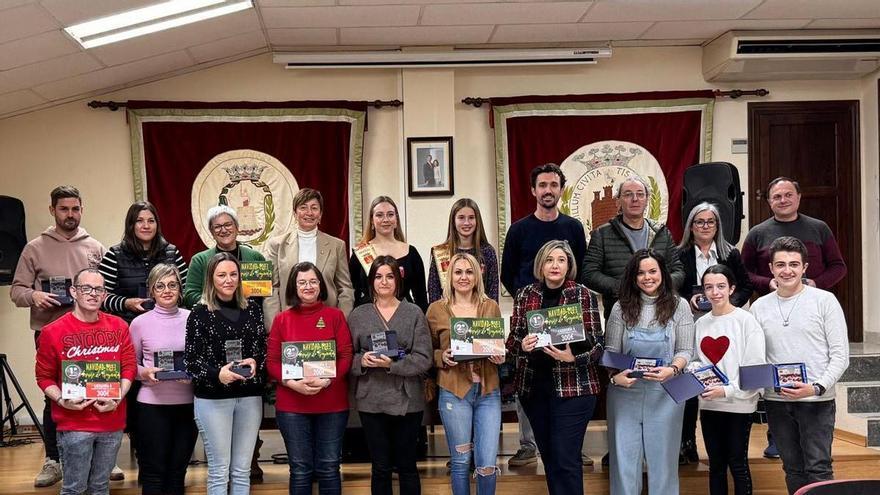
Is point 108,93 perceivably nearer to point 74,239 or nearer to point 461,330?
point 74,239

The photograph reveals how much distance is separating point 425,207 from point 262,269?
2616 millimetres

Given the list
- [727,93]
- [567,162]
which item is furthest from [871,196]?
[567,162]

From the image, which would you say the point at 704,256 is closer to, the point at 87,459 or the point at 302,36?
the point at 87,459

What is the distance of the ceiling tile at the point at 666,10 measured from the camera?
5.68 metres

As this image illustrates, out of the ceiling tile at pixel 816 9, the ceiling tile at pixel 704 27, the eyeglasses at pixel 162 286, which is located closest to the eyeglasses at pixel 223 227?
the eyeglasses at pixel 162 286

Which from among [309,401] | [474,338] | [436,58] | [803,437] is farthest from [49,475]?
[436,58]

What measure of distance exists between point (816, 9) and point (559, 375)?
348cm

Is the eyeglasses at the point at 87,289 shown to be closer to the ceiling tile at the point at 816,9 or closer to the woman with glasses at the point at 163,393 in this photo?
the woman with glasses at the point at 163,393

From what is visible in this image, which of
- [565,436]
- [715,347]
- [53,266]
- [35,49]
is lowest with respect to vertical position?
[565,436]

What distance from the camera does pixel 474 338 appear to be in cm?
383

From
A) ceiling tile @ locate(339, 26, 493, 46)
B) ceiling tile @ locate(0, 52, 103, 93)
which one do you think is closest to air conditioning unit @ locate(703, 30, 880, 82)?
ceiling tile @ locate(339, 26, 493, 46)

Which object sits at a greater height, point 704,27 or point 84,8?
point 704,27

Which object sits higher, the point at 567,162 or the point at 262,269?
the point at 567,162

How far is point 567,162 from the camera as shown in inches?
263
